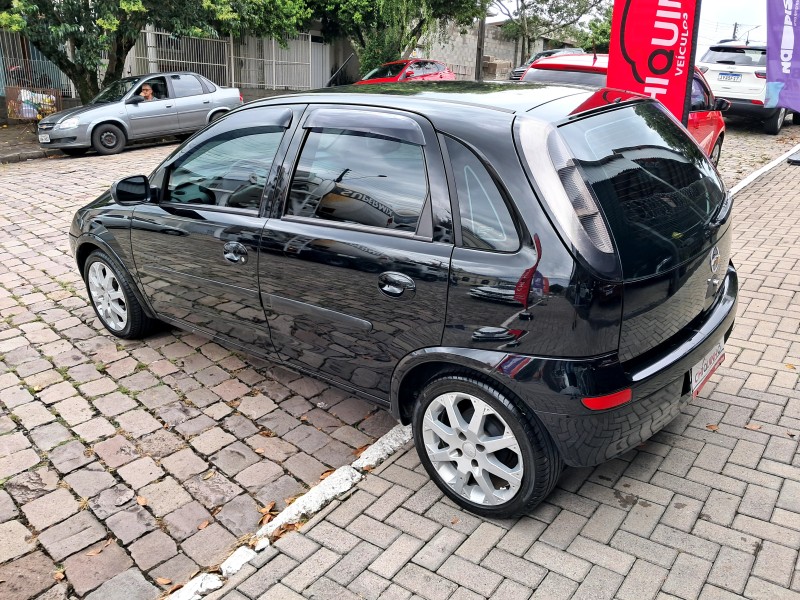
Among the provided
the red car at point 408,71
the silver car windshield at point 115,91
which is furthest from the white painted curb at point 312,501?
the red car at point 408,71

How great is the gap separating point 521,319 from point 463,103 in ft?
3.47

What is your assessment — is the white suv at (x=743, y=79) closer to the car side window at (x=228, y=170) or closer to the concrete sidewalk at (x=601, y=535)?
the concrete sidewalk at (x=601, y=535)

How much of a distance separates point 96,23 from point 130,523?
13.8 m

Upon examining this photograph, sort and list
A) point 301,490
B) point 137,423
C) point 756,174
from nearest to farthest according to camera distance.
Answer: point 301,490 → point 137,423 → point 756,174

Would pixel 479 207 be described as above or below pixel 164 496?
above

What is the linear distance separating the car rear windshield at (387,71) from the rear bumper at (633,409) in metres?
17.5

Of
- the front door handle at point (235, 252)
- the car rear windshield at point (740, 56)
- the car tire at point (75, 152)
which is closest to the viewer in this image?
the front door handle at point (235, 252)

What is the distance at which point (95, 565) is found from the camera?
2.91 metres

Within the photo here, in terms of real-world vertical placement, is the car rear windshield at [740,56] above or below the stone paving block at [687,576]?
above

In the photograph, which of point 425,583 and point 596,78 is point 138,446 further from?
point 596,78

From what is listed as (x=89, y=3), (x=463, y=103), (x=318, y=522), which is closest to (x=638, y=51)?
(x=463, y=103)

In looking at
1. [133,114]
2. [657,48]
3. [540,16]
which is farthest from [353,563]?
[540,16]

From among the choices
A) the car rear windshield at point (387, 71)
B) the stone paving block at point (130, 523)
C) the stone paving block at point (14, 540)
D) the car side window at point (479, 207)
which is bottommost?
the stone paving block at point (14, 540)

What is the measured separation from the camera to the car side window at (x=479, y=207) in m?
2.78
